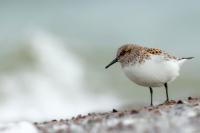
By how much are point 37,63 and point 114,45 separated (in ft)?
14.9

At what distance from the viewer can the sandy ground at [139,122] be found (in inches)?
310

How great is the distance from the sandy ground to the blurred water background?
8.37 meters

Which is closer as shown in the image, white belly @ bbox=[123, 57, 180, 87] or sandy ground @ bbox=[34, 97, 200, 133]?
sandy ground @ bbox=[34, 97, 200, 133]

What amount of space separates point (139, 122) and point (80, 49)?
22660 millimetres

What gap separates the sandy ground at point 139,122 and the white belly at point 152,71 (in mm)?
1286

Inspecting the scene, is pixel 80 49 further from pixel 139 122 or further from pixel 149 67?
pixel 139 122

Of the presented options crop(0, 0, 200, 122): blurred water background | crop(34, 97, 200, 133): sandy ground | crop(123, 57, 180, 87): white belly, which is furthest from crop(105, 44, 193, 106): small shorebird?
crop(0, 0, 200, 122): blurred water background

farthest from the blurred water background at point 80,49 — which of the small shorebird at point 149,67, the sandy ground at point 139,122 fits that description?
the sandy ground at point 139,122

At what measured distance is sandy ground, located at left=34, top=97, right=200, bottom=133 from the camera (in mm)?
7871

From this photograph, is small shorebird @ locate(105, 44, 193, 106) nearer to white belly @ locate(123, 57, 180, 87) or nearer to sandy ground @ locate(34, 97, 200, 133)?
white belly @ locate(123, 57, 180, 87)

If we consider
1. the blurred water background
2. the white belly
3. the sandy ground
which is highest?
the blurred water background

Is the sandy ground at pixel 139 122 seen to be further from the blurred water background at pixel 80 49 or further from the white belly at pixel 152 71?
the blurred water background at pixel 80 49

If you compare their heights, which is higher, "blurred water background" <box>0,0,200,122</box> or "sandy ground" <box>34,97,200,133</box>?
"blurred water background" <box>0,0,200,122</box>

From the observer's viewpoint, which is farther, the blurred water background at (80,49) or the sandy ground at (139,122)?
the blurred water background at (80,49)
